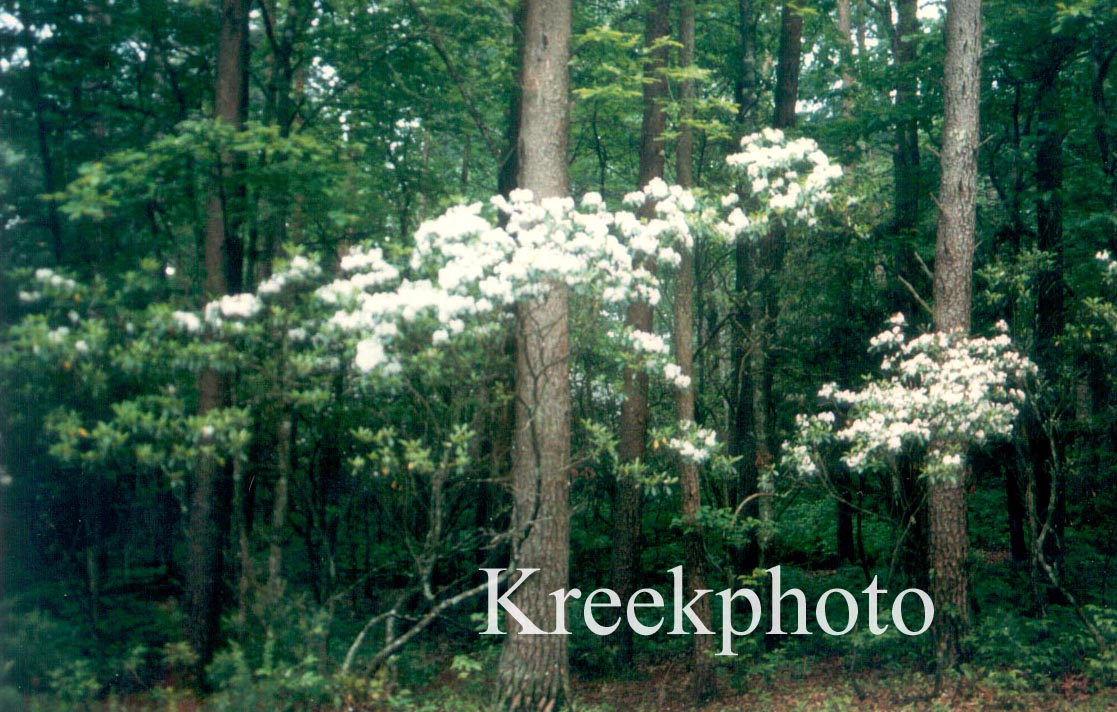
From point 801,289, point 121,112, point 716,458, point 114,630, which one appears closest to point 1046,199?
point 801,289

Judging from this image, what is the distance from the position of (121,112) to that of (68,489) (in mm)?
3477

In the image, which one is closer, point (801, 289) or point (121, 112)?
point (121, 112)

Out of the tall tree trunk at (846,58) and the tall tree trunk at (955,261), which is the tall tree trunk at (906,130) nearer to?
the tall tree trunk at (846,58)

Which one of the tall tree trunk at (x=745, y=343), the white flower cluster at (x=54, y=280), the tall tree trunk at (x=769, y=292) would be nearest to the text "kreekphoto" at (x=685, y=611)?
the tall tree trunk at (x=745, y=343)

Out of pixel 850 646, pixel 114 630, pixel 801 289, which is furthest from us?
pixel 801 289

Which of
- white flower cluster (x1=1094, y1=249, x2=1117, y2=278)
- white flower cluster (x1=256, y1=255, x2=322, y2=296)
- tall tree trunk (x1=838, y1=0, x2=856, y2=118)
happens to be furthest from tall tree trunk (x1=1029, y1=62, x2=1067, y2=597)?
white flower cluster (x1=256, y1=255, x2=322, y2=296)

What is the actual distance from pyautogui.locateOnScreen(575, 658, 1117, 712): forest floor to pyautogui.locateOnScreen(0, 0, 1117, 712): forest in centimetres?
6

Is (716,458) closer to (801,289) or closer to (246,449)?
(801,289)

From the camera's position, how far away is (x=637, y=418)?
10406 millimetres

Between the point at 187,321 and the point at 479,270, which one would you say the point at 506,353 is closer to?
the point at 479,270

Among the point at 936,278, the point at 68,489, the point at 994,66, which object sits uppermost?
the point at 994,66

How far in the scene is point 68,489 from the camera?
6.84m

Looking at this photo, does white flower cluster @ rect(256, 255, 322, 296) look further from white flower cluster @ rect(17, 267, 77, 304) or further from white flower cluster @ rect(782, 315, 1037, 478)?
white flower cluster @ rect(782, 315, 1037, 478)

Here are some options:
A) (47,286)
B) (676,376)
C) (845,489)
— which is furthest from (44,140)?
(845,489)
